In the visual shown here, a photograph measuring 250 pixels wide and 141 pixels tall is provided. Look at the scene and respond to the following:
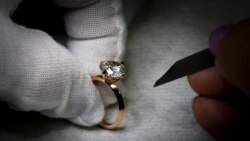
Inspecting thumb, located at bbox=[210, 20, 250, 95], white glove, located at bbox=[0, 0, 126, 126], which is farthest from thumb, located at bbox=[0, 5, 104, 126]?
thumb, located at bbox=[210, 20, 250, 95]

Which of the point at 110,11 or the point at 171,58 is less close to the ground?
the point at 110,11

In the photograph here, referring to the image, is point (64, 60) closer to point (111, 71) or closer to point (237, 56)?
point (111, 71)

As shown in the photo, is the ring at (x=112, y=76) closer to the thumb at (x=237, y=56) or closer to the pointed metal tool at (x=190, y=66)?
the pointed metal tool at (x=190, y=66)

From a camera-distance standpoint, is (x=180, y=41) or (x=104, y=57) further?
(x=180, y=41)

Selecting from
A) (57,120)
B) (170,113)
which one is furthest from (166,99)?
(57,120)

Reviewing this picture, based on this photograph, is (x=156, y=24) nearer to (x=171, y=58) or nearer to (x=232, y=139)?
(x=171, y=58)
